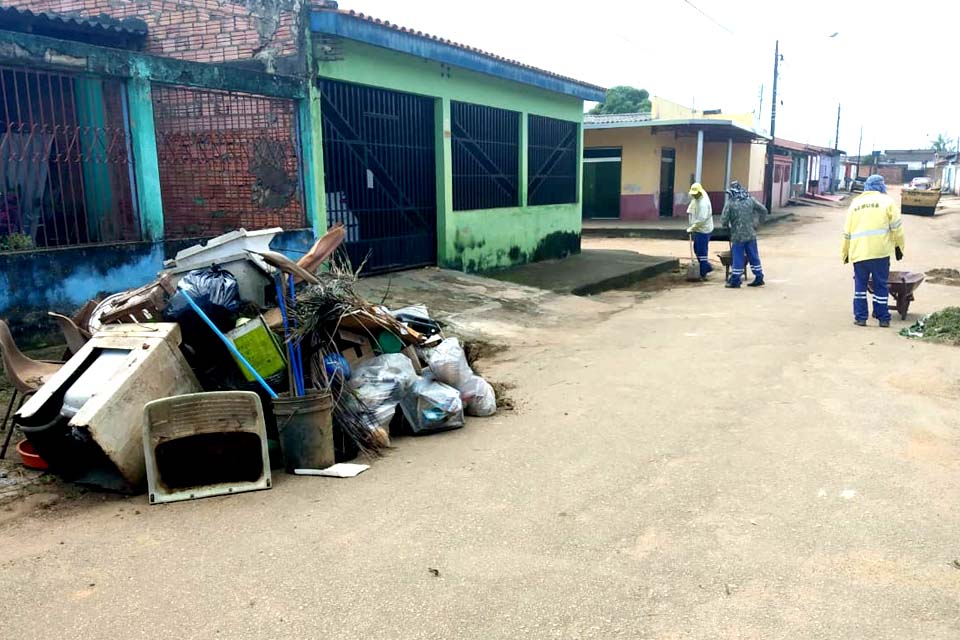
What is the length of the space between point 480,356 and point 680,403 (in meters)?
2.51

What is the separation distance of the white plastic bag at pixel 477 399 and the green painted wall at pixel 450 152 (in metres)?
5.29

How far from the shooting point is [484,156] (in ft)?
42.7

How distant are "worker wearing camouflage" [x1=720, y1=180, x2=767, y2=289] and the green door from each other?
1395cm

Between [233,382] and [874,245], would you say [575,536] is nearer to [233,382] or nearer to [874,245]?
[233,382]

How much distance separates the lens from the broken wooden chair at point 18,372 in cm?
479

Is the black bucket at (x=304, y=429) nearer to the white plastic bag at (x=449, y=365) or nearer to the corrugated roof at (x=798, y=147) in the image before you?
the white plastic bag at (x=449, y=365)

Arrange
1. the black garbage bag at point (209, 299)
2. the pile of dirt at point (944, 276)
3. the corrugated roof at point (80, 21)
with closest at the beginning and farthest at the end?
the black garbage bag at point (209, 299), the corrugated roof at point (80, 21), the pile of dirt at point (944, 276)

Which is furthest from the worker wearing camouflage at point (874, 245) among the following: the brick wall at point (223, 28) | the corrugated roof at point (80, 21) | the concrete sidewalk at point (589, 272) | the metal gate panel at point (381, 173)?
the corrugated roof at point (80, 21)

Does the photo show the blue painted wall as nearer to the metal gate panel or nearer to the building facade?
the building facade

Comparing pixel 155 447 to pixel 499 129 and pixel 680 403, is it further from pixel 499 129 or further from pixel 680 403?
pixel 499 129

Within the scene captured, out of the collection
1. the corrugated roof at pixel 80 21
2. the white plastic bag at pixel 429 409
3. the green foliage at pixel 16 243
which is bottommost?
the white plastic bag at pixel 429 409

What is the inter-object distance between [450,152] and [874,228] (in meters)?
6.20

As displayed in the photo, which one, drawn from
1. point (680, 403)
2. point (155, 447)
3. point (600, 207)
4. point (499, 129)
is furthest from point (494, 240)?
point (600, 207)

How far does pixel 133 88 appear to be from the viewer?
7.03 meters
